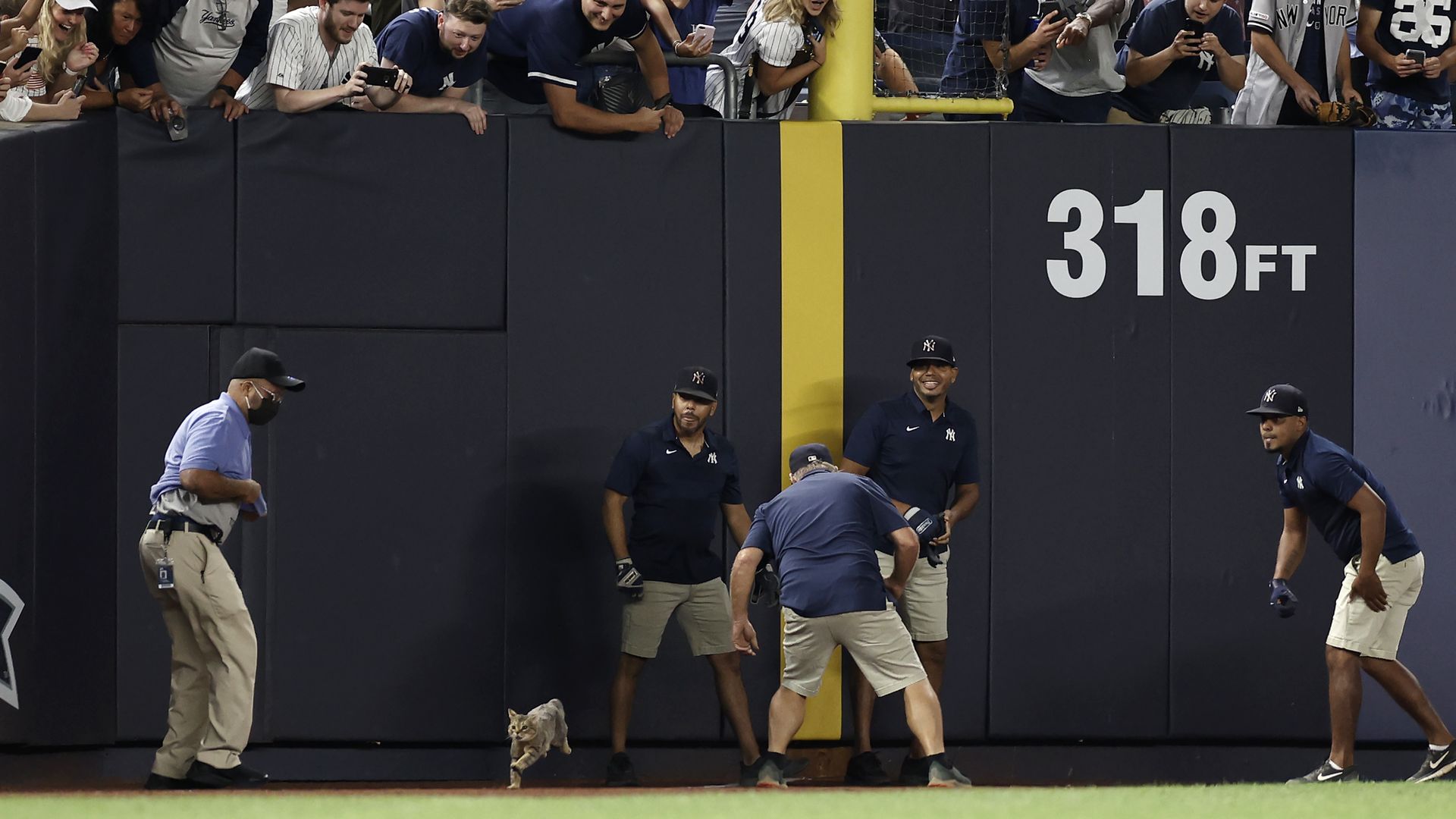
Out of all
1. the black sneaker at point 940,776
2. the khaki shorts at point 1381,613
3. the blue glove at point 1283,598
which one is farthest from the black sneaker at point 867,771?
the khaki shorts at point 1381,613

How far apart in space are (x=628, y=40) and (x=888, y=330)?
1934mm

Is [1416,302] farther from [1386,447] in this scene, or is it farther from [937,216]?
[937,216]

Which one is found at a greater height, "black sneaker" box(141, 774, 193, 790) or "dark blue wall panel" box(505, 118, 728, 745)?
"dark blue wall panel" box(505, 118, 728, 745)

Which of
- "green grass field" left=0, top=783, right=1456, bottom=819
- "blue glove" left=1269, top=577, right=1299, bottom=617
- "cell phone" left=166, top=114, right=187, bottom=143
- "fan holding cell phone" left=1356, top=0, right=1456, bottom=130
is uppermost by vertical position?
"fan holding cell phone" left=1356, top=0, right=1456, bottom=130

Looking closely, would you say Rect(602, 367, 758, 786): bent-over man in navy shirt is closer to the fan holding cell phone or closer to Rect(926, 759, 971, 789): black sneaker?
Rect(926, 759, 971, 789): black sneaker

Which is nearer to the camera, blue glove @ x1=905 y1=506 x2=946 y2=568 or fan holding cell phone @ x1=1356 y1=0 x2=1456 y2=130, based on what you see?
blue glove @ x1=905 y1=506 x2=946 y2=568

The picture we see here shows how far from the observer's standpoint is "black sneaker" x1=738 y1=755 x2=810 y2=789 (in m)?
7.87

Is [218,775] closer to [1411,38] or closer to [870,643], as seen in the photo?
[870,643]

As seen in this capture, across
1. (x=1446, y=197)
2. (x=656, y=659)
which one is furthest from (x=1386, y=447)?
(x=656, y=659)

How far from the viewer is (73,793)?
271 inches

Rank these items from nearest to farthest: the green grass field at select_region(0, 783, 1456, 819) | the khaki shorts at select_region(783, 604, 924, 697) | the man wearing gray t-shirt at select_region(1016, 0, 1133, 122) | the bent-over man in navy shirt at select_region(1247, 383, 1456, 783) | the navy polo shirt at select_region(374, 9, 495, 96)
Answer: the green grass field at select_region(0, 783, 1456, 819) < the khaki shorts at select_region(783, 604, 924, 697) < the bent-over man in navy shirt at select_region(1247, 383, 1456, 783) < the navy polo shirt at select_region(374, 9, 495, 96) < the man wearing gray t-shirt at select_region(1016, 0, 1133, 122)

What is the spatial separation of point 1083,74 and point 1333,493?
285 centimetres

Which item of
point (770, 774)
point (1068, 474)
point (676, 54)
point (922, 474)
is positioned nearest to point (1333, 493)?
point (1068, 474)

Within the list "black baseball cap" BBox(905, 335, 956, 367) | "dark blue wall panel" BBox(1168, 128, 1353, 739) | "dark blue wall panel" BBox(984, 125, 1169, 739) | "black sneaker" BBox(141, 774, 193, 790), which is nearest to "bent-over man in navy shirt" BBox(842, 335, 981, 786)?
"black baseball cap" BBox(905, 335, 956, 367)
